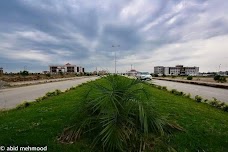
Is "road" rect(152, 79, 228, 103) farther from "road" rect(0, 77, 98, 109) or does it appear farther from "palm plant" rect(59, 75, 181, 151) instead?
"palm plant" rect(59, 75, 181, 151)

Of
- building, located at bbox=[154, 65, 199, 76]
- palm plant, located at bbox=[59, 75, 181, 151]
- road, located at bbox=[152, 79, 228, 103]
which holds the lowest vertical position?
road, located at bbox=[152, 79, 228, 103]

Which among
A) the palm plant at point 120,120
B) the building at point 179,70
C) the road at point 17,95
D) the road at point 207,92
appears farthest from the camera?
the building at point 179,70

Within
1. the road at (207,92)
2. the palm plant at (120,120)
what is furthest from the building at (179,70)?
the palm plant at (120,120)

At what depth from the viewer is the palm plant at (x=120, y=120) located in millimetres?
5180

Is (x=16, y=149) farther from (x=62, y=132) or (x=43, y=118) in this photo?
(x=43, y=118)

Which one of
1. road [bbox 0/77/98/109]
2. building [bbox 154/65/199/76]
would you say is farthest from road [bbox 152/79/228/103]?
building [bbox 154/65/199/76]

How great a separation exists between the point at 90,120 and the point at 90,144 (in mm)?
683

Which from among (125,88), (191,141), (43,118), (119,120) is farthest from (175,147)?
(43,118)

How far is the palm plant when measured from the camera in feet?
17.0

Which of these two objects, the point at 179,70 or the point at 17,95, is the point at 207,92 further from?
the point at 179,70

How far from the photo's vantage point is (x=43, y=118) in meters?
7.98

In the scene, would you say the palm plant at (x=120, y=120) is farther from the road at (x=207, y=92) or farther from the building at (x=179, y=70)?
the building at (x=179, y=70)

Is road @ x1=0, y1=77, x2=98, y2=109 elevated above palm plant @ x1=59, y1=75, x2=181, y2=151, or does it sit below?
below

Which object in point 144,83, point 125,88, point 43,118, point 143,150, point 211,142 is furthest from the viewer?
point 43,118
